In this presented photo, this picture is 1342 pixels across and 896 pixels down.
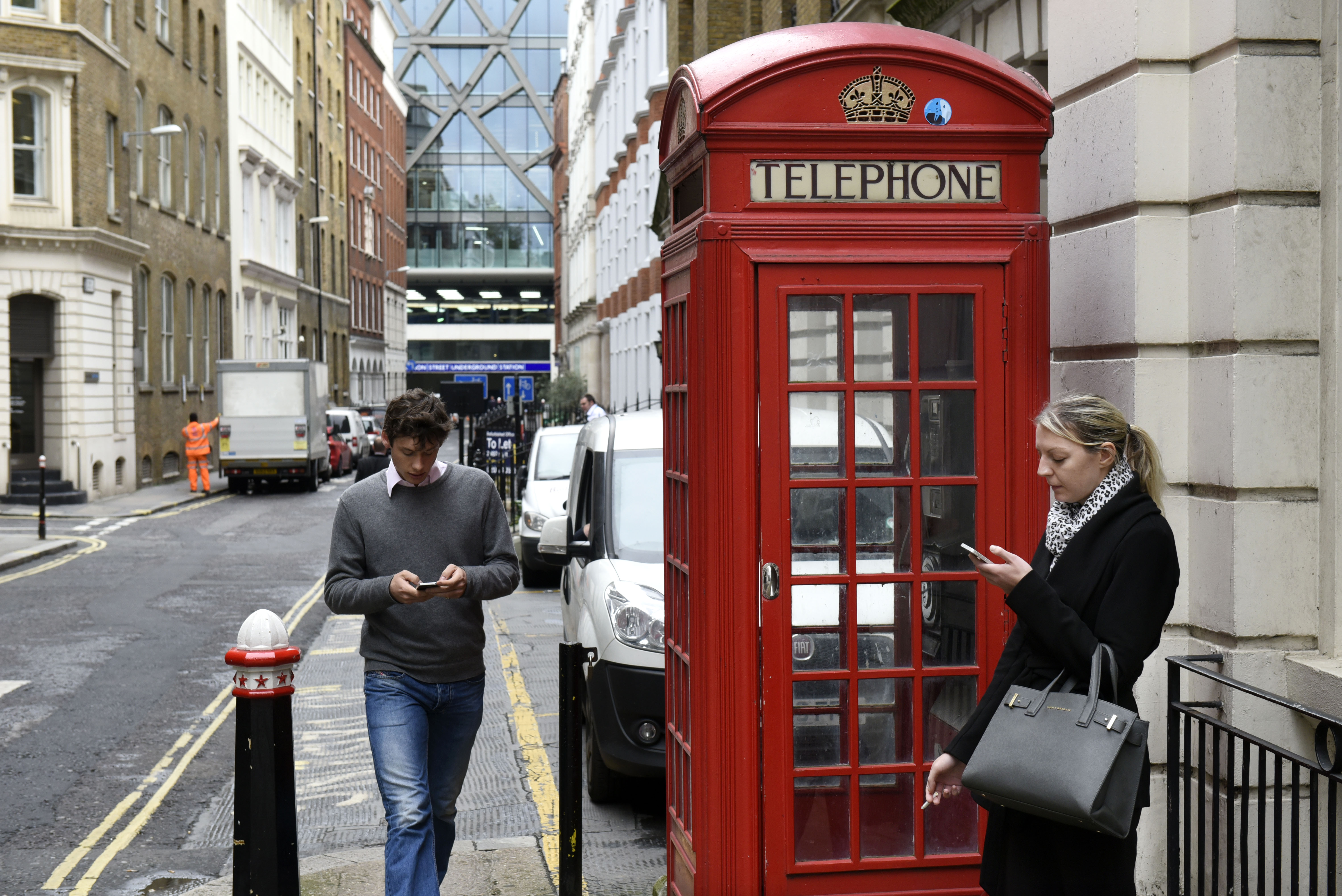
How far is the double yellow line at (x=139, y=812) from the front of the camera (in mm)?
6031

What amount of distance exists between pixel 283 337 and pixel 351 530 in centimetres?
4919

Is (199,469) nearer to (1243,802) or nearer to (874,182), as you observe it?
(874,182)

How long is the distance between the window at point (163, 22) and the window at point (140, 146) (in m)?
1.88

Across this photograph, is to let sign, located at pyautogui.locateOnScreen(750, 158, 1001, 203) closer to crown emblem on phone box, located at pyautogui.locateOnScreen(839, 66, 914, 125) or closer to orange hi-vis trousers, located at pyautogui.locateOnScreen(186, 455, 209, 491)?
crown emblem on phone box, located at pyautogui.locateOnScreen(839, 66, 914, 125)

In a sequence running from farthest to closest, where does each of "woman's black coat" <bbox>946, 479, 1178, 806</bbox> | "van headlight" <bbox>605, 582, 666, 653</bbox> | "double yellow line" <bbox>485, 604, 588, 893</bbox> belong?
"van headlight" <bbox>605, 582, 666, 653</bbox> < "double yellow line" <bbox>485, 604, 588, 893</bbox> < "woman's black coat" <bbox>946, 479, 1178, 806</bbox>

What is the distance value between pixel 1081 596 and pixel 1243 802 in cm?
125

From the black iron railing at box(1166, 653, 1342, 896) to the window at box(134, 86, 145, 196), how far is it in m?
32.2

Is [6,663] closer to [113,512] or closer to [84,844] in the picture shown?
[84,844]

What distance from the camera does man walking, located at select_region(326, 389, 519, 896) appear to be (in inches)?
179

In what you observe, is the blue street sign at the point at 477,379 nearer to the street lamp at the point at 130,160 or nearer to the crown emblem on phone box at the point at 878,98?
the street lamp at the point at 130,160

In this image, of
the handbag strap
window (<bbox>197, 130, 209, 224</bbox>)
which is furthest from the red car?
the handbag strap

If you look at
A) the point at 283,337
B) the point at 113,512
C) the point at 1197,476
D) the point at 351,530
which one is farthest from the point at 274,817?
the point at 283,337

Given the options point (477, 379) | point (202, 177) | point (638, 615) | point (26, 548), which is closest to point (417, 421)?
point (638, 615)

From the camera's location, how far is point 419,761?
184 inches
